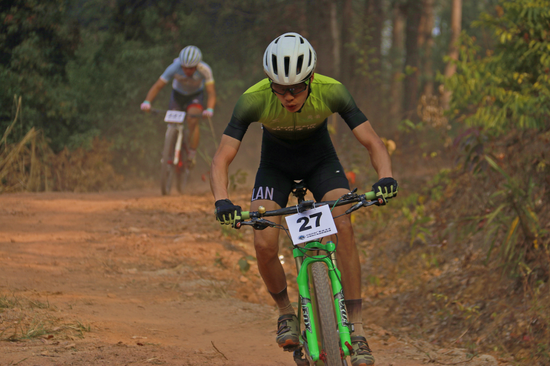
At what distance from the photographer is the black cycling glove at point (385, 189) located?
325 cm

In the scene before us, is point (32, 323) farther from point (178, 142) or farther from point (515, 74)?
point (178, 142)

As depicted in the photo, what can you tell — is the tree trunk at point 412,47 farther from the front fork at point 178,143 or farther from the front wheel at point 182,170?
the front fork at point 178,143

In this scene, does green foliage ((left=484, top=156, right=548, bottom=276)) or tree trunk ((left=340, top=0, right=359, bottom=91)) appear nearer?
green foliage ((left=484, top=156, right=548, bottom=276))

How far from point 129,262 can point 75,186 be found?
20.9 ft

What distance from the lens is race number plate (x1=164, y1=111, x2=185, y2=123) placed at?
396 inches

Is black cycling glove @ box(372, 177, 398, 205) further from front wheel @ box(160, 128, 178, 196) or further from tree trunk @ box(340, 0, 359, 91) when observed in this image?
tree trunk @ box(340, 0, 359, 91)

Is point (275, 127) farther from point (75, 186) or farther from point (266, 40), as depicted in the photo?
point (266, 40)

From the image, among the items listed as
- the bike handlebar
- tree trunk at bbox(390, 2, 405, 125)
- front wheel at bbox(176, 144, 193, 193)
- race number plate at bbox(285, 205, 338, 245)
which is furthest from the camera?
tree trunk at bbox(390, 2, 405, 125)

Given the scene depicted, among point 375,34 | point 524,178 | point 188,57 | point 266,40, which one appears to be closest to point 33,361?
point 524,178

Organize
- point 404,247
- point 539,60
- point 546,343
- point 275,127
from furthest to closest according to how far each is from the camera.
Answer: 1. point 404,247
2. point 539,60
3. point 546,343
4. point 275,127

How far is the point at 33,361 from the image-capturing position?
12.0 feet

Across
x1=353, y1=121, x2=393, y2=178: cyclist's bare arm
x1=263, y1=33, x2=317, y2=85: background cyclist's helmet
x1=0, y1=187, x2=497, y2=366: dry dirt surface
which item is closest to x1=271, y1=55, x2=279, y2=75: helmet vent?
x1=263, y1=33, x2=317, y2=85: background cyclist's helmet

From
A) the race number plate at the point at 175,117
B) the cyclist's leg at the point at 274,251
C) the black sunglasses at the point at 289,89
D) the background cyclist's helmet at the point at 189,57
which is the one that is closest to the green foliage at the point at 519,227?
the cyclist's leg at the point at 274,251

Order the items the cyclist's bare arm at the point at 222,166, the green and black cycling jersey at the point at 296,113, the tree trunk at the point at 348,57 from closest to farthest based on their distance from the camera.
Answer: the cyclist's bare arm at the point at 222,166 < the green and black cycling jersey at the point at 296,113 < the tree trunk at the point at 348,57
